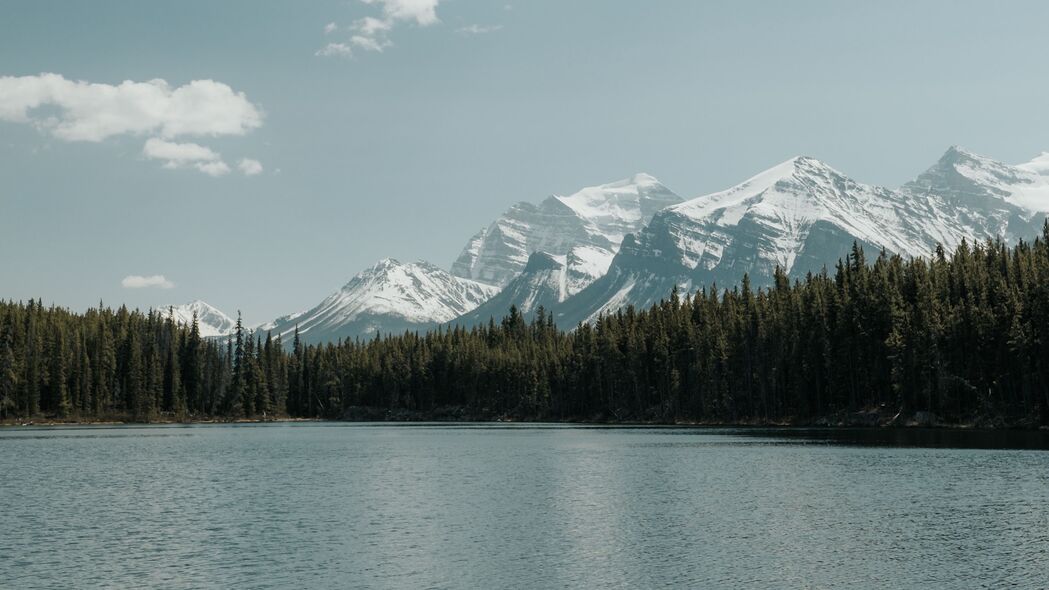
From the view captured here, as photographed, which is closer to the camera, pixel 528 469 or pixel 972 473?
pixel 972 473

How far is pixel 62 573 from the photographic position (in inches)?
1481

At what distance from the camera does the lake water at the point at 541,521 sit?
1476 inches

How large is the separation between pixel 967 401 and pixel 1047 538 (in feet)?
335

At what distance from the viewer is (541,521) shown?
169 ft

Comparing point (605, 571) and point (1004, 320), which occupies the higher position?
point (1004, 320)

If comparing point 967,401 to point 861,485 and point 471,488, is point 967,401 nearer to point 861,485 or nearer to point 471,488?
point 861,485

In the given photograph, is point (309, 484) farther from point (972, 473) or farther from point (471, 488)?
point (972, 473)

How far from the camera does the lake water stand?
37.5m

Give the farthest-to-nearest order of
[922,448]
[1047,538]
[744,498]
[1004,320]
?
[1004,320]
[922,448]
[744,498]
[1047,538]

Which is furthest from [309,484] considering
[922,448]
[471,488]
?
[922,448]

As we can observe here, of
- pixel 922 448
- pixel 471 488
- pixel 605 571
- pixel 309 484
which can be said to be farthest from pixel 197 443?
pixel 605 571

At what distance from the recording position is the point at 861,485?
210ft

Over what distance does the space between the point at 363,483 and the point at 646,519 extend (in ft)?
90.4

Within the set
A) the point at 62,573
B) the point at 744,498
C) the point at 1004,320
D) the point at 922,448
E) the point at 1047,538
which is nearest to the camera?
the point at 62,573
